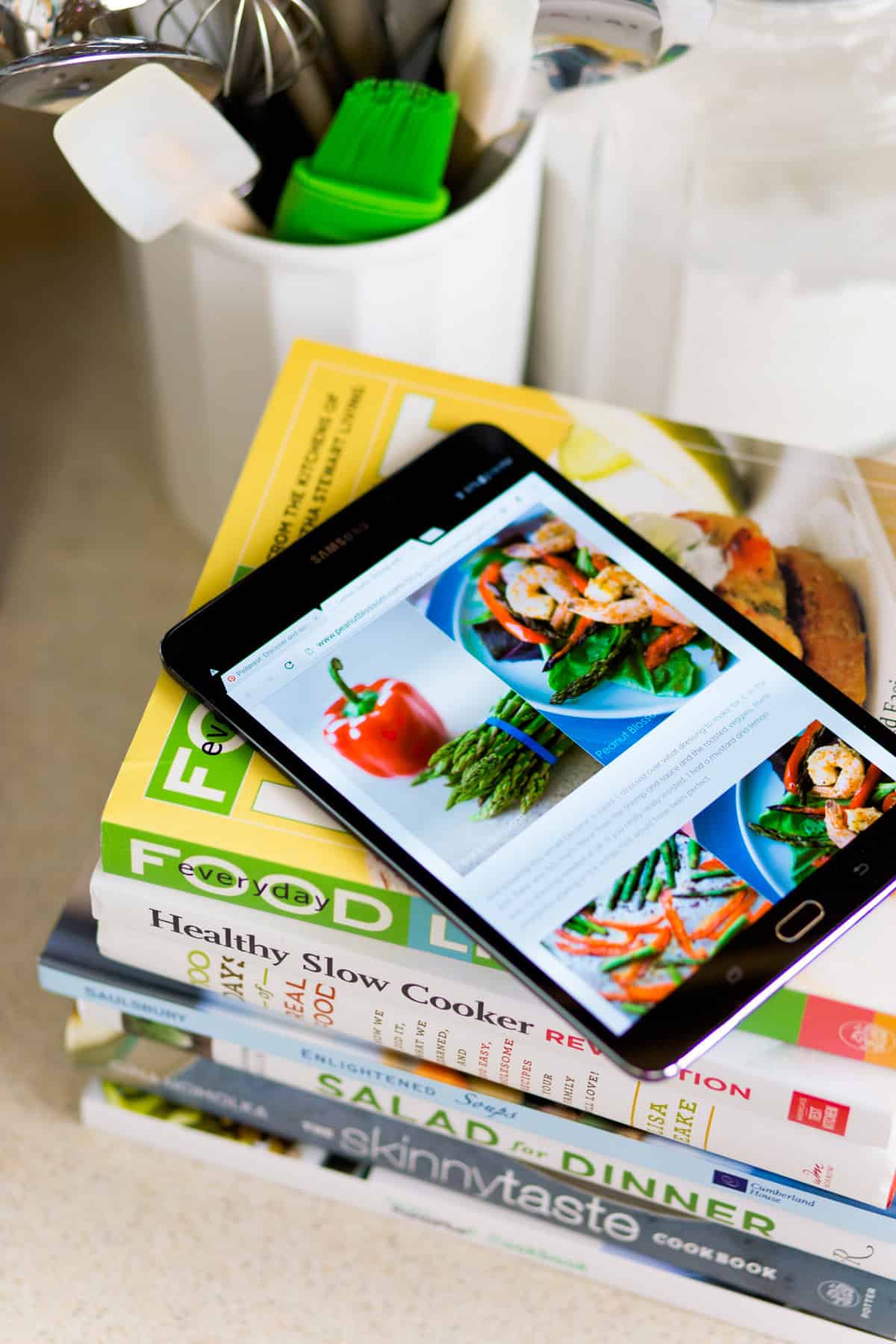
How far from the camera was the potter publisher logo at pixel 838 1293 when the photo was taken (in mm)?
405

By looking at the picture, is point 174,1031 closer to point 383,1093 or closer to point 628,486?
point 383,1093

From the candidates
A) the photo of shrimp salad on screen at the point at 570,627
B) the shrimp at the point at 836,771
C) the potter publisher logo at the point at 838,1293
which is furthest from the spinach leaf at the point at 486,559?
the potter publisher logo at the point at 838,1293

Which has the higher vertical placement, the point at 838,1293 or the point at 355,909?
the point at 355,909

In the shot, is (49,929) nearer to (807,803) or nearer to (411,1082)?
(411,1082)

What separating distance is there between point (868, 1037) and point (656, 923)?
6 centimetres

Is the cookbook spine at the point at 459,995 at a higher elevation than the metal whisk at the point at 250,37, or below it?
below

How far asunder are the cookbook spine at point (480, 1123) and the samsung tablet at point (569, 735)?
0.08 meters

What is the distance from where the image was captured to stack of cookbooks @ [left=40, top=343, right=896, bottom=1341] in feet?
1.16

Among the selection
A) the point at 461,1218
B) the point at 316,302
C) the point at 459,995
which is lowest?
the point at 461,1218

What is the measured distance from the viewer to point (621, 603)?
403 millimetres

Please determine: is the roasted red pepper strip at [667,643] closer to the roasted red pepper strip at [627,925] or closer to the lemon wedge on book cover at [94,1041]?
the roasted red pepper strip at [627,925]

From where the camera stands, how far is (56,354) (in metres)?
0.62

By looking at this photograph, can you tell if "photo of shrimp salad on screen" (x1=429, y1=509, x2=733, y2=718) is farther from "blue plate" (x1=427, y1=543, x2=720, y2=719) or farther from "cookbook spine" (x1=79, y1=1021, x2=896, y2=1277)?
"cookbook spine" (x1=79, y1=1021, x2=896, y2=1277)

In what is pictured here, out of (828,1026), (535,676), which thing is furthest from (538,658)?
(828,1026)
